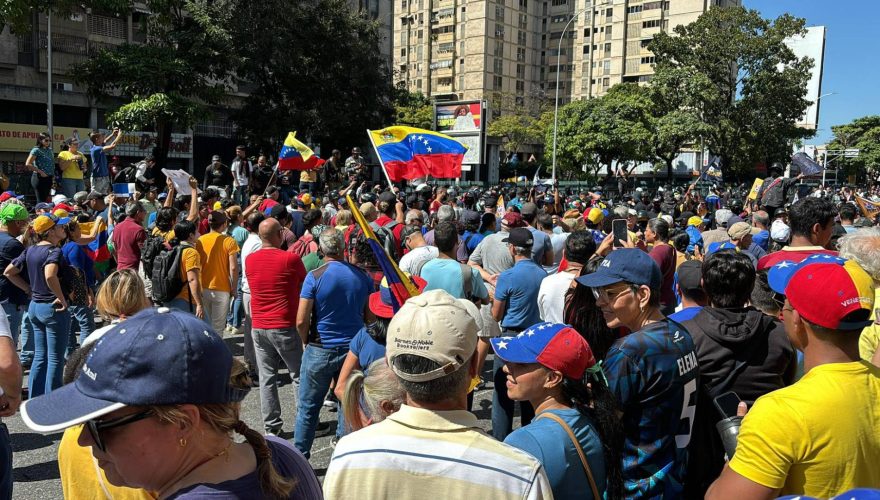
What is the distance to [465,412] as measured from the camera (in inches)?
81.3

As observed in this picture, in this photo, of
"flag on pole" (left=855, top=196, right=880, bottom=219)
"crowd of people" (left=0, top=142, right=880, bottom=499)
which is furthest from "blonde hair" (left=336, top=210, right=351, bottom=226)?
"flag on pole" (left=855, top=196, right=880, bottom=219)

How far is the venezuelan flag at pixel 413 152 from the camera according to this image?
11.4 m

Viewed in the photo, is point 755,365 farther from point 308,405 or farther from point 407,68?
point 407,68

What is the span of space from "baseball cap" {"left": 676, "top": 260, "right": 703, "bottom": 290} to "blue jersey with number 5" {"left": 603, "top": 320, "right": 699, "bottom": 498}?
1.41m

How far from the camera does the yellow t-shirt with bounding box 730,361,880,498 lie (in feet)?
7.00

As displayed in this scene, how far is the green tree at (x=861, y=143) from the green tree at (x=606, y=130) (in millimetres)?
30981

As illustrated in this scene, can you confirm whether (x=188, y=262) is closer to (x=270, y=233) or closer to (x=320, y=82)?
(x=270, y=233)

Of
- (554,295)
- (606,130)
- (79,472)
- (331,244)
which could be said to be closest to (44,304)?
(331,244)

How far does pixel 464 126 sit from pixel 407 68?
65886 millimetres

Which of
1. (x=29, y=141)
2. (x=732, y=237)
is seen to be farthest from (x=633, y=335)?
(x=29, y=141)

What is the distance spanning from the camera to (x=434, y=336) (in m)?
2.06

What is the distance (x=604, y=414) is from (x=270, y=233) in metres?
3.95

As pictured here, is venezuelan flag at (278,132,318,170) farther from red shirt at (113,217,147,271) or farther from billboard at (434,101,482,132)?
billboard at (434,101,482,132)

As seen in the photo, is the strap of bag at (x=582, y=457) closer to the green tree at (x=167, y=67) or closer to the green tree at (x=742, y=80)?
the green tree at (x=167, y=67)
